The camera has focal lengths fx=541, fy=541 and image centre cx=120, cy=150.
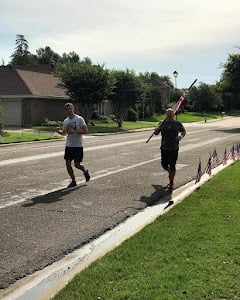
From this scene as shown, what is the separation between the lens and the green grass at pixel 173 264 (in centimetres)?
471

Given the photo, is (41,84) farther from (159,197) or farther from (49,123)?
(159,197)

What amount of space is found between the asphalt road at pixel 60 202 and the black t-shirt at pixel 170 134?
3.12 ft

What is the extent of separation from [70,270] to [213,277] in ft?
5.34

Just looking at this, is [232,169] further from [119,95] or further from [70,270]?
[119,95]

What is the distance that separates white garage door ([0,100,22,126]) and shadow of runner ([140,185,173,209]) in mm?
33007

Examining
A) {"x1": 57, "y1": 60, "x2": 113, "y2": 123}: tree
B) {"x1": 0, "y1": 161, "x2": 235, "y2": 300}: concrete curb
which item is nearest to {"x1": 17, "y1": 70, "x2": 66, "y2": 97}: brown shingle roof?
{"x1": 57, "y1": 60, "x2": 113, "y2": 123}: tree

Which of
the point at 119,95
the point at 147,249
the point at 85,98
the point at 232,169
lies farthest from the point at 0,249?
the point at 119,95

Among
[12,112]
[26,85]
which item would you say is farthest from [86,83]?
[12,112]

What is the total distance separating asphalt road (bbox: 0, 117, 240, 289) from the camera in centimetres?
654

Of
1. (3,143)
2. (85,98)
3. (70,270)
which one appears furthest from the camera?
(85,98)

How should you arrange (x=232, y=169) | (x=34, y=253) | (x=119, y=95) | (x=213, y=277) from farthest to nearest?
(x=119, y=95)
(x=232, y=169)
(x=34, y=253)
(x=213, y=277)

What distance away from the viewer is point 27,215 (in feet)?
27.7

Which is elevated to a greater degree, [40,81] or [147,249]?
[40,81]

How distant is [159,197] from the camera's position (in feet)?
34.7
